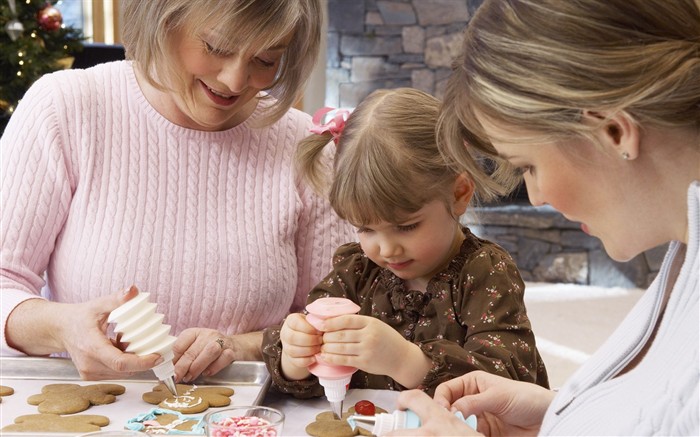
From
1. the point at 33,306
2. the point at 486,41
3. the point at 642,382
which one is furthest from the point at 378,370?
the point at 33,306

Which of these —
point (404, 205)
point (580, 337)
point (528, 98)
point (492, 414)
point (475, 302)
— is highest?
point (528, 98)

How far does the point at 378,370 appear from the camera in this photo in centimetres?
122

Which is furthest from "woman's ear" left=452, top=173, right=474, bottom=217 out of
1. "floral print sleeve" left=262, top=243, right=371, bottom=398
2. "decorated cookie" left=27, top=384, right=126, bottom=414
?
"decorated cookie" left=27, top=384, right=126, bottom=414

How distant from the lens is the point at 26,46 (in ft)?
12.6

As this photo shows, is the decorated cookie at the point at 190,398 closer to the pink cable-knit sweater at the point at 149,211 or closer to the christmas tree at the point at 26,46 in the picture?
the pink cable-knit sweater at the point at 149,211

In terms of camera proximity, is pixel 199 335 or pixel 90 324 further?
pixel 199 335

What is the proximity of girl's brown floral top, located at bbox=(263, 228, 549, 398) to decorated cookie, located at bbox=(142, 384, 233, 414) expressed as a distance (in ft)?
0.30

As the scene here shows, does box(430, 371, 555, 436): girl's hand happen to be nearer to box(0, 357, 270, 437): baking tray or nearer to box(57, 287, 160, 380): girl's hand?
box(0, 357, 270, 437): baking tray

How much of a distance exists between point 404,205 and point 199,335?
1.42 ft

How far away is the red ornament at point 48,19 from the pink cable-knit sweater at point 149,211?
2.49m

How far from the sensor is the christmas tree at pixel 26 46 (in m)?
3.85

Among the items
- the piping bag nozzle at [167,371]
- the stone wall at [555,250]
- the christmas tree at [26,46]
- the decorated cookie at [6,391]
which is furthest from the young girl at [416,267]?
the stone wall at [555,250]

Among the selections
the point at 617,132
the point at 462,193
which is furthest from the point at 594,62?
the point at 462,193

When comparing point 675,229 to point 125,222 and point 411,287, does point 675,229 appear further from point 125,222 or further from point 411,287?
point 125,222
